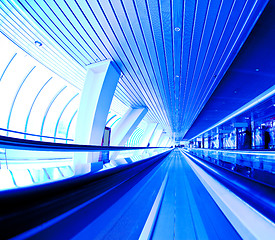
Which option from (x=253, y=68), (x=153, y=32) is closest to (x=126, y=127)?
(x=153, y=32)

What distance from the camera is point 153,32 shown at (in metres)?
5.24

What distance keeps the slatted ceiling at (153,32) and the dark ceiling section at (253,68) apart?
0.38 m

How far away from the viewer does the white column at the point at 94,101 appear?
743cm

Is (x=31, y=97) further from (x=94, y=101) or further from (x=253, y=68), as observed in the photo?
(x=253, y=68)

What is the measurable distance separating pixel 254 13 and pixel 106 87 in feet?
20.1

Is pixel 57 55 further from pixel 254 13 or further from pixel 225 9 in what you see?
pixel 254 13

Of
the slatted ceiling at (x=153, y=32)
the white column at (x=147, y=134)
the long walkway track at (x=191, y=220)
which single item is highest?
the slatted ceiling at (x=153, y=32)

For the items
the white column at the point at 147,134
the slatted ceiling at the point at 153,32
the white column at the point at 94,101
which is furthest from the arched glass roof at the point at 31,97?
the white column at the point at 147,134

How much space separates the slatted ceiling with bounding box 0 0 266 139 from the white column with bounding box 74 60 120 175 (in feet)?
1.94

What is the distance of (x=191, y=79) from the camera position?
28.4 ft

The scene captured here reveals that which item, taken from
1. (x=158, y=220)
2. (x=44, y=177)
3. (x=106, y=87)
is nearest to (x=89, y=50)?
(x=106, y=87)

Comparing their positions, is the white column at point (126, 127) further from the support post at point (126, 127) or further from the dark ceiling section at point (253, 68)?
the dark ceiling section at point (253, 68)

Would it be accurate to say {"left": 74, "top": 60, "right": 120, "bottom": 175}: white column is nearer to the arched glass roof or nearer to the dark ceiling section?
the arched glass roof

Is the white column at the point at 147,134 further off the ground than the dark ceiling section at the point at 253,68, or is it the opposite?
the dark ceiling section at the point at 253,68
